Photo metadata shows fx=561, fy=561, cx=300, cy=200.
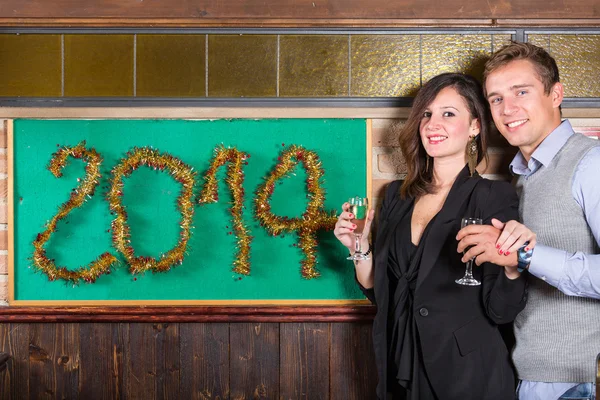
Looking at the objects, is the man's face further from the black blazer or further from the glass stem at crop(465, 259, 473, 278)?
the glass stem at crop(465, 259, 473, 278)

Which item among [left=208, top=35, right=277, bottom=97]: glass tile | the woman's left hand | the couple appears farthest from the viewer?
[left=208, top=35, right=277, bottom=97]: glass tile

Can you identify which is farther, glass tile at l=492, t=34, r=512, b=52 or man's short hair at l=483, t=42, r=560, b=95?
glass tile at l=492, t=34, r=512, b=52

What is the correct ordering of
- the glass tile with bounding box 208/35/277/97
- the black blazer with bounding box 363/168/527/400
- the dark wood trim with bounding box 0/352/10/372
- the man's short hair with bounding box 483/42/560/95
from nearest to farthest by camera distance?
the black blazer with bounding box 363/168/527/400 → the man's short hair with bounding box 483/42/560/95 → the dark wood trim with bounding box 0/352/10/372 → the glass tile with bounding box 208/35/277/97

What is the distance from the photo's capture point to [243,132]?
7.94 feet

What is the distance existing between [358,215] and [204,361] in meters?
0.99

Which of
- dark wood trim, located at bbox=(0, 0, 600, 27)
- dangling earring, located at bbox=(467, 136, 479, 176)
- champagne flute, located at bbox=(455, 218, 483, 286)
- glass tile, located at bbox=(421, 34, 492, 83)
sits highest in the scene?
dark wood trim, located at bbox=(0, 0, 600, 27)

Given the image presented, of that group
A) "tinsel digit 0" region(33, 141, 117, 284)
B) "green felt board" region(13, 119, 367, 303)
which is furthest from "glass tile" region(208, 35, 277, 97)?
"tinsel digit 0" region(33, 141, 117, 284)

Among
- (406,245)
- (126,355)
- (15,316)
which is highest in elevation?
(406,245)

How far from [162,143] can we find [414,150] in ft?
3.50

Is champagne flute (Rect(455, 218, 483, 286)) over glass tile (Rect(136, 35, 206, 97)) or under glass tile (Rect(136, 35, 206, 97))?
under

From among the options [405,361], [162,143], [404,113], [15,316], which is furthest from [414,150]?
[15,316]

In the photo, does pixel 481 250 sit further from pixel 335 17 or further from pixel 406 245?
pixel 335 17

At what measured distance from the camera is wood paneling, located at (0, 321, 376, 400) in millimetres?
2416

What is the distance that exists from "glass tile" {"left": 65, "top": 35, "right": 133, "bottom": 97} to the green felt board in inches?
5.5
